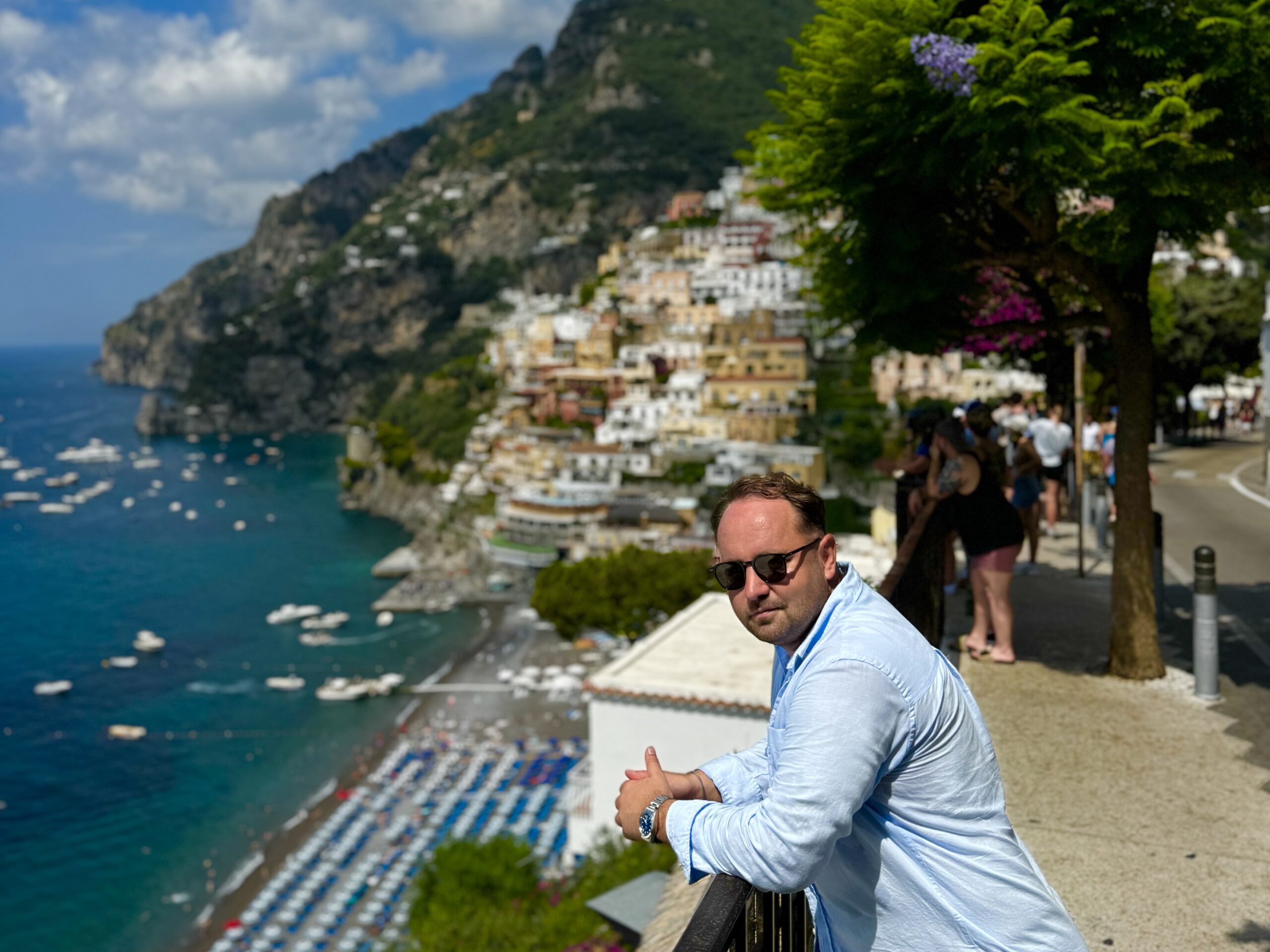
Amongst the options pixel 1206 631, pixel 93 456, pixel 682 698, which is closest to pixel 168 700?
pixel 682 698

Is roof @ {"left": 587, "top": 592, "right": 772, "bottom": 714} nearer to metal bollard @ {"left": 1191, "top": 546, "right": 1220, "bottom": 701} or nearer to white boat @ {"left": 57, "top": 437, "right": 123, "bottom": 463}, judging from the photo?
metal bollard @ {"left": 1191, "top": 546, "right": 1220, "bottom": 701}

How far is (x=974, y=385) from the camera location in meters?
77.1

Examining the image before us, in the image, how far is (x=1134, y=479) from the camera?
6.87 meters

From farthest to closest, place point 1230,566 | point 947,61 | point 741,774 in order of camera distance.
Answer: point 1230,566 < point 947,61 < point 741,774

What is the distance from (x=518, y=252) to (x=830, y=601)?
17513 centimetres

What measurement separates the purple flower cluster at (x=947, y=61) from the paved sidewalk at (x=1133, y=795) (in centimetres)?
362

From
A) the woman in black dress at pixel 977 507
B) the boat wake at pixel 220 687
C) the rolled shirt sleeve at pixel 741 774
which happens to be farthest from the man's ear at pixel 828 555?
the boat wake at pixel 220 687

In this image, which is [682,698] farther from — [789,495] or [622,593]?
[622,593]

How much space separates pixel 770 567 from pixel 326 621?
5725cm

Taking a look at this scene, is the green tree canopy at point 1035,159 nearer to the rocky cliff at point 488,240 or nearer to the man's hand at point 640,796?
the man's hand at point 640,796

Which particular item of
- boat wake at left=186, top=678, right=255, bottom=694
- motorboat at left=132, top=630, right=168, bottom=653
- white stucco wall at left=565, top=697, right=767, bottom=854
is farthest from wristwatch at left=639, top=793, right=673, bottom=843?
motorboat at left=132, top=630, right=168, bottom=653

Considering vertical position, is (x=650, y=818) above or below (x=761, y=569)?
below

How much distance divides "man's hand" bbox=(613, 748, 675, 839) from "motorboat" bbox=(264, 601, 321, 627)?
58968 mm

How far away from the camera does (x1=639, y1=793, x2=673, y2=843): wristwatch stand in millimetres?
2186
